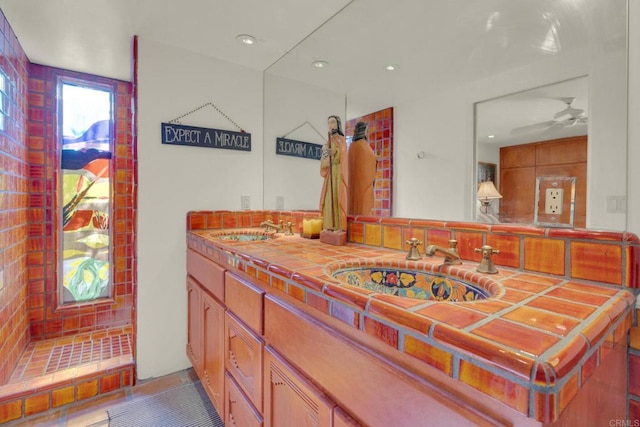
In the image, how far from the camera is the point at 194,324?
73.0 inches

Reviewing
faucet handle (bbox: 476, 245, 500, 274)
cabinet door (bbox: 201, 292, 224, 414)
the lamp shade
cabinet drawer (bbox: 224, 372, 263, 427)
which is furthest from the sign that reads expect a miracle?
faucet handle (bbox: 476, 245, 500, 274)

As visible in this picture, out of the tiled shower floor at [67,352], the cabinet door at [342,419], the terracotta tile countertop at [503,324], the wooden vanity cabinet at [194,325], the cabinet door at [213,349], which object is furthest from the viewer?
the tiled shower floor at [67,352]

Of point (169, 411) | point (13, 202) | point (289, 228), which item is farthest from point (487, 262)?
point (13, 202)

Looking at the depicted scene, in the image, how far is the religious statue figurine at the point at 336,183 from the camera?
1.45 meters

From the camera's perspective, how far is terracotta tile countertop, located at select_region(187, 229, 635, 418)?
1.28 ft

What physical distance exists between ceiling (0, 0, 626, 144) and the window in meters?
0.26

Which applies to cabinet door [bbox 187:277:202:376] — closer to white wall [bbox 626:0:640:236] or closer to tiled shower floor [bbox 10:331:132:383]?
tiled shower floor [bbox 10:331:132:383]

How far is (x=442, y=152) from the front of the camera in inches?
47.3

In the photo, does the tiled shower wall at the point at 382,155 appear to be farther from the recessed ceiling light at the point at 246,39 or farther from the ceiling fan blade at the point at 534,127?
the recessed ceiling light at the point at 246,39

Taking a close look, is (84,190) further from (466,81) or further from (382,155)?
(466,81)

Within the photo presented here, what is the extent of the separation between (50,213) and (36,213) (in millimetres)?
77

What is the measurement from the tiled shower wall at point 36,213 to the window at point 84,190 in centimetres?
6

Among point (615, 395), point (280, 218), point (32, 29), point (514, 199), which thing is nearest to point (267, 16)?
point (280, 218)

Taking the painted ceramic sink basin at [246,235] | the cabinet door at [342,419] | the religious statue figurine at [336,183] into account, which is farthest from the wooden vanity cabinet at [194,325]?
the cabinet door at [342,419]
